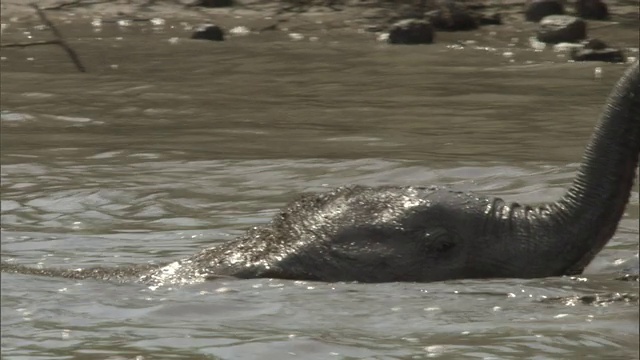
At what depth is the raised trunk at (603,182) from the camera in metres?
6.95

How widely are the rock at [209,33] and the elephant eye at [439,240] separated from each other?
537 inches

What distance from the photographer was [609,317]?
288 inches

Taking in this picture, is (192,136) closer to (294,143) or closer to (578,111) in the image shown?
(294,143)

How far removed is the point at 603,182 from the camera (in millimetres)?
7234

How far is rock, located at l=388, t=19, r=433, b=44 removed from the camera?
787 inches

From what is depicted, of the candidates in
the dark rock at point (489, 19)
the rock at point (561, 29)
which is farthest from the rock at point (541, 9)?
the rock at point (561, 29)

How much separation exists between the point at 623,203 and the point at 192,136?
7298 mm

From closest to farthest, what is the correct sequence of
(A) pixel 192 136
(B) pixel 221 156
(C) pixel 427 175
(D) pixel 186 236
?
(D) pixel 186 236 < (C) pixel 427 175 < (B) pixel 221 156 < (A) pixel 192 136

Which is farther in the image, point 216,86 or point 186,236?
point 216,86

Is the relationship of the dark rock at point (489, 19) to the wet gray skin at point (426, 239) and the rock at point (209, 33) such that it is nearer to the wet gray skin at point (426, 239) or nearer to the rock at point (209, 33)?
the rock at point (209, 33)

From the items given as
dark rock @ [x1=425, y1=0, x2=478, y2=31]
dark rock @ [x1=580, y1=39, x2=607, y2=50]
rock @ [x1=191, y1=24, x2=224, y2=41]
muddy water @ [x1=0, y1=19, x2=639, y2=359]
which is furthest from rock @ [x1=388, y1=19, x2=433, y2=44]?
rock @ [x1=191, y1=24, x2=224, y2=41]

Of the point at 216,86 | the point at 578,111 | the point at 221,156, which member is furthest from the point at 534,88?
the point at 221,156

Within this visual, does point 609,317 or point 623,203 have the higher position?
point 623,203

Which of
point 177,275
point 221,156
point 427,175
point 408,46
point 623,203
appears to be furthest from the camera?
point 408,46
